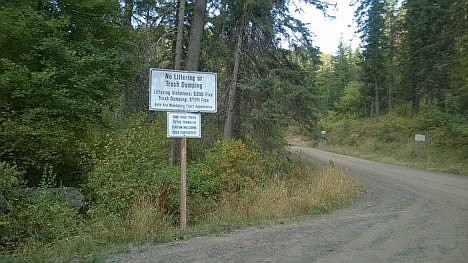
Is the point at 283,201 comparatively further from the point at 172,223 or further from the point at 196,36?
the point at 196,36

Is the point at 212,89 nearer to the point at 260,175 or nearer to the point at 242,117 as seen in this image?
the point at 260,175

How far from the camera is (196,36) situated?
623 inches

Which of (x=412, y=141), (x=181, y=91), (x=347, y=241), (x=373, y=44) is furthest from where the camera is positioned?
(x=373, y=44)

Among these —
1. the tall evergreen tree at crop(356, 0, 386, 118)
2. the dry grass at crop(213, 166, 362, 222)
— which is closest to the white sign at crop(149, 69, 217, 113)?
the dry grass at crop(213, 166, 362, 222)

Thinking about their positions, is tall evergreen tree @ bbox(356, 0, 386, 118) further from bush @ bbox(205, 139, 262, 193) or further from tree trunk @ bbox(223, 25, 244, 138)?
bush @ bbox(205, 139, 262, 193)

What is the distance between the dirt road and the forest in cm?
128

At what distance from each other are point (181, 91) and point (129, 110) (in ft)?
27.7

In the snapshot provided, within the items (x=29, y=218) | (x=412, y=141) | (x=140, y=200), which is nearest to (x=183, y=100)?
(x=140, y=200)

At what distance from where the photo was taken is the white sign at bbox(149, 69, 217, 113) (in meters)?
8.07

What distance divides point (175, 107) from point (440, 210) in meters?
7.01

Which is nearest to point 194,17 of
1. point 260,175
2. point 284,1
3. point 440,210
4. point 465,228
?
point 284,1

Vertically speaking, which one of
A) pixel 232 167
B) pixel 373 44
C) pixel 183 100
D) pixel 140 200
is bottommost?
pixel 140 200

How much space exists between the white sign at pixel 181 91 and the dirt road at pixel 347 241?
2518 mm

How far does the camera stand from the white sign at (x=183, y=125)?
8.20 meters
